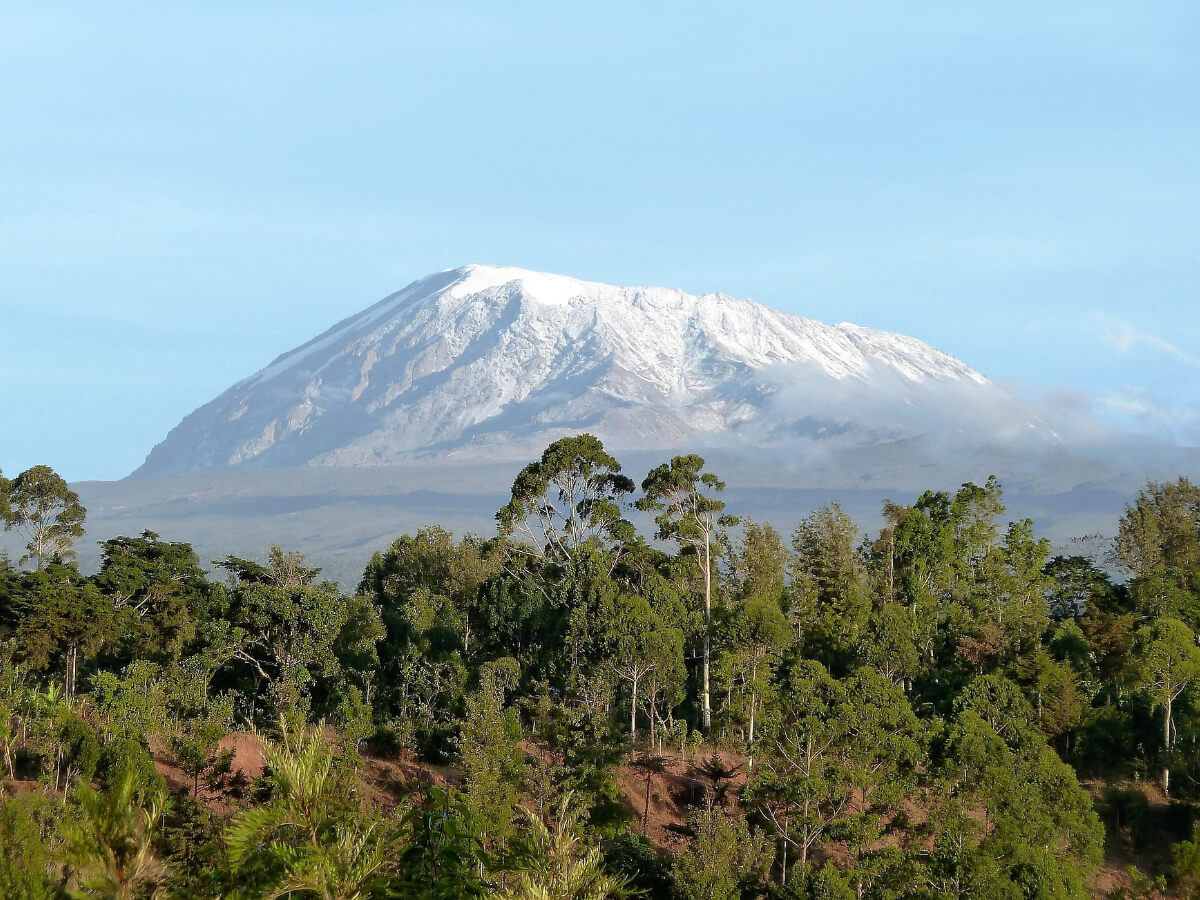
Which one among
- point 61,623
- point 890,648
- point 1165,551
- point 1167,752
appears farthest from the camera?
point 1165,551

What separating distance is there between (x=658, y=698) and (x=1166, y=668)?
21.3m

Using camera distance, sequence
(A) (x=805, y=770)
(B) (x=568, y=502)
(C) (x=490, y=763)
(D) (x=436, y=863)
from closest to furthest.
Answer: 1. (D) (x=436, y=863)
2. (C) (x=490, y=763)
3. (A) (x=805, y=770)
4. (B) (x=568, y=502)

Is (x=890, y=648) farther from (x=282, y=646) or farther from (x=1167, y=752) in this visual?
(x=282, y=646)

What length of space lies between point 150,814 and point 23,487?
63.5 m

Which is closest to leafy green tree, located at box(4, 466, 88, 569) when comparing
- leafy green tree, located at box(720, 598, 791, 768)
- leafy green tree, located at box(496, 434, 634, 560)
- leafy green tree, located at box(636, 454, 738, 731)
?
leafy green tree, located at box(496, 434, 634, 560)

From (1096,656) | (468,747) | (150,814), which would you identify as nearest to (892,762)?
(468,747)

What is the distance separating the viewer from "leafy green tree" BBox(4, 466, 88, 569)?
7219 centimetres

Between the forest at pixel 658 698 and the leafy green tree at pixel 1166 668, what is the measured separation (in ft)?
0.49

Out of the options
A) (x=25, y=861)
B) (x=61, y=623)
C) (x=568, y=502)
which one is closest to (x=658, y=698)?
(x=568, y=502)

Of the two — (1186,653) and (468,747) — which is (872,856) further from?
(1186,653)

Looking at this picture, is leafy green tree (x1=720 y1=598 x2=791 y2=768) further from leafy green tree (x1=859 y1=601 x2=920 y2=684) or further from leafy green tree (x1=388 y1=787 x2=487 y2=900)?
leafy green tree (x1=388 y1=787 x2=487 y2=900)

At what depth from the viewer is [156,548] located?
2675 inches

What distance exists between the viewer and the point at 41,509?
73.4 metres

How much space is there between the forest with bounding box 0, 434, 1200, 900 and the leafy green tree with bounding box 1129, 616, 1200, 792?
15 cm
